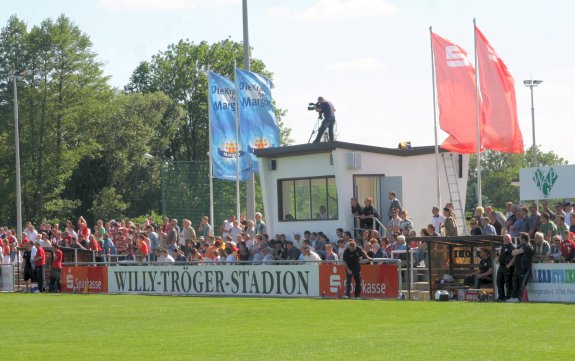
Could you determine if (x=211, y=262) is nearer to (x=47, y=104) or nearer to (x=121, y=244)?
(x=121, y=244)

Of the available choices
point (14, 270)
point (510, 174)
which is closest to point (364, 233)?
point (14, 270)

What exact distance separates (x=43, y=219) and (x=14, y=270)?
119 ft

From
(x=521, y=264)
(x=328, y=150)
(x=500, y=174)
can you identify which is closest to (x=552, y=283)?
(x=521, y=264)

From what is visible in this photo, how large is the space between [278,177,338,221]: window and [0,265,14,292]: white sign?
1115 centimetres

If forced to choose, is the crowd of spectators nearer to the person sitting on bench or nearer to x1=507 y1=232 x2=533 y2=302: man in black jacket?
x1=507 y1=232 x2=533 y2=302: man in black jacket

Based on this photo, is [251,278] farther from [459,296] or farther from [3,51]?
[3,51]

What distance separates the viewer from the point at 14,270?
42969 mm

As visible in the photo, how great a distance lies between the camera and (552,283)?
27094 mm

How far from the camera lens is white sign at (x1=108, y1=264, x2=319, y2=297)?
32.5 metres

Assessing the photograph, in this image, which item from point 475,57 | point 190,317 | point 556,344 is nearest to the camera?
point 556,344

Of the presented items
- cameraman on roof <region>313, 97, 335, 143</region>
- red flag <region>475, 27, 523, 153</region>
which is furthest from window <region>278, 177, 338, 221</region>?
red flag <region>475, 27, 523, 153</region>

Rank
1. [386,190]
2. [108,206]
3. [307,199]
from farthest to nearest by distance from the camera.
Result: [108,206], [307,199], [386,190]

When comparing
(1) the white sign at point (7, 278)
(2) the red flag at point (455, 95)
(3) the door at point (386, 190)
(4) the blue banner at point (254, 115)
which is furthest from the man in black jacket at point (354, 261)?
(1) the white sign at point (7, 278)

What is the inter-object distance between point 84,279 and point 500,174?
94.0 meters
